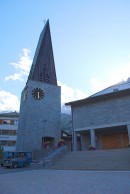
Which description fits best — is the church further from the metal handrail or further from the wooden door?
the metal handrail

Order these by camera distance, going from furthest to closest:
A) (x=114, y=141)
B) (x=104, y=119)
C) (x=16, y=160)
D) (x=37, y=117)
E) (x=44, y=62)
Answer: (x=44, y=62), (x=37, y=117), (x=114, y=141), (x=104, y=119), (x=16, y=160)

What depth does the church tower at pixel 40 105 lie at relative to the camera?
35719 mm

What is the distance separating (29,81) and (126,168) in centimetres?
2600

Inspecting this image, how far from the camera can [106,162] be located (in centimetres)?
1959

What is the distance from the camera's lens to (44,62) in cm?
4275

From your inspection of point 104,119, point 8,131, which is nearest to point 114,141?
point 104,119

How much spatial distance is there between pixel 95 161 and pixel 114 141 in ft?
46.1

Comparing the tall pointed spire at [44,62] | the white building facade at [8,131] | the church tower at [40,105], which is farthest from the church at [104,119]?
the white building facade at [8,131]

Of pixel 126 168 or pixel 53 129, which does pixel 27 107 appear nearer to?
pixel 53 129

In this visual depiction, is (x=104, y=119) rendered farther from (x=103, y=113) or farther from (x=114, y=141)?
(x=114, y=141)

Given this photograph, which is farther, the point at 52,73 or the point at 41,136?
the point at 52,73

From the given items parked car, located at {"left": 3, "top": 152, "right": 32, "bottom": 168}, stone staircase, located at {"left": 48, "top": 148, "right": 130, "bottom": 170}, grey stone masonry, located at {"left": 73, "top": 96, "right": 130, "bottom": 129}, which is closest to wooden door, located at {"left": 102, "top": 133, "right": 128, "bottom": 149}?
grey stone masonry, located at {"left": 73, "top": 96, "right": 130, "bottom": 129}

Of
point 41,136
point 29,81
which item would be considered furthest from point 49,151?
point 29,81

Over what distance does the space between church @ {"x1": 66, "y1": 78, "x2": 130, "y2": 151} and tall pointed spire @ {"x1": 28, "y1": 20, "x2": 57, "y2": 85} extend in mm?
9661
